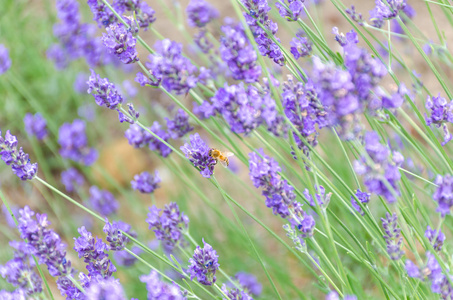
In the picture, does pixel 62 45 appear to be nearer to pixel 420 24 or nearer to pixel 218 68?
pixel 218 68

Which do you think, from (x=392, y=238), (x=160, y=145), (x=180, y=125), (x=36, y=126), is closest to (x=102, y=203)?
(x=36, y=126)

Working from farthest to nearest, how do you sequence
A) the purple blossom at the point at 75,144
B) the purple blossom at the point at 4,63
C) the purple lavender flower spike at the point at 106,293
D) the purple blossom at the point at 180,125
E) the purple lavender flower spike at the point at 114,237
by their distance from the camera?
Answer: the purple blossom at the point at 75,144 → the purple blossom at the point at 4,63 → the purple blossom at the point at 180,125 → the purple lavender flower spike at the point at 114,237 → the purple lavender flower spike at the point at 106,293

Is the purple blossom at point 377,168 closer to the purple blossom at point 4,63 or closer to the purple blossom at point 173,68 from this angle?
the purple blossom at point 173,68

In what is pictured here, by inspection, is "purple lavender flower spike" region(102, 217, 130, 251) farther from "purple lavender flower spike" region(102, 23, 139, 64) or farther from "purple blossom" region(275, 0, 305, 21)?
"purple blossom" region(275, 0, 305, 21)

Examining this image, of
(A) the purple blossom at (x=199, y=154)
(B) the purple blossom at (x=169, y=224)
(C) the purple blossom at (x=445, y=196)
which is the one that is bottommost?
(C) the purple blossom at (x=445, y=196)

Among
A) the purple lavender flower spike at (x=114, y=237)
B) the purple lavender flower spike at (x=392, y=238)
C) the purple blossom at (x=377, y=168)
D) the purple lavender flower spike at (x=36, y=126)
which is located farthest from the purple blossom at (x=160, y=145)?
the purple lavender flower spike at (x=36, y=126)

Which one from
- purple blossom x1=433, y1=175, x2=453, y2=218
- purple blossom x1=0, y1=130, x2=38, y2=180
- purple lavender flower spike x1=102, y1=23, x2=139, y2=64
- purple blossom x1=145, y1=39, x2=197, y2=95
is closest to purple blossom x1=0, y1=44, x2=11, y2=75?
purple blossom x1=0, y1=130, x2=38, y2=180
